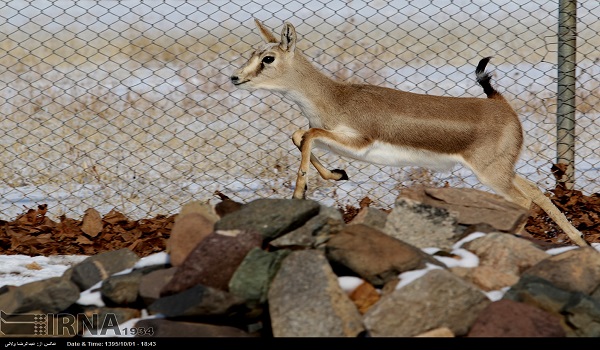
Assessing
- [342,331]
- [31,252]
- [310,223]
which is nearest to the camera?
[342,331]

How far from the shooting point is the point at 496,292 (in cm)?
458

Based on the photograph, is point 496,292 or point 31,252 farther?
point 31,252

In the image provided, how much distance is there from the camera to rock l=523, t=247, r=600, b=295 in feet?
15.0

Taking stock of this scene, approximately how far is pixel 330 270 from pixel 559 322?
1015 mm

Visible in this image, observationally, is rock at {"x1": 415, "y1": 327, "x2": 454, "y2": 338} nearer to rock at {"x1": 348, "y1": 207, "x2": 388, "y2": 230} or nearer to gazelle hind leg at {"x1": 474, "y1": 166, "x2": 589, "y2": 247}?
rock at {"x1": 348, "y1": 207, "x2": 388, "y2": 230}

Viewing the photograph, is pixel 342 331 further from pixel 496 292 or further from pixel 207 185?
pixel 207 185

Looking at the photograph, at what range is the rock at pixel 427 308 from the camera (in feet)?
13.9

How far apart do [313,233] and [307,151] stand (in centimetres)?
162

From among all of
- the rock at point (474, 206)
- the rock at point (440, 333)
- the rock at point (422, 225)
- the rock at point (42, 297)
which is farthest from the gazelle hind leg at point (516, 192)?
the rock at point (42, 297)

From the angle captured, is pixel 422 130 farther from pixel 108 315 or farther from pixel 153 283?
pixel 108 315

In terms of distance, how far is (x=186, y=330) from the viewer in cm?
429

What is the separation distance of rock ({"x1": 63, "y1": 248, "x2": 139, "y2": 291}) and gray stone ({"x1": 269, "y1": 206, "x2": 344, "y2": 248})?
34.1 inches

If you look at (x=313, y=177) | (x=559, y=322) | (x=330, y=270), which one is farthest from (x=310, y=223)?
(x=313, y=177)

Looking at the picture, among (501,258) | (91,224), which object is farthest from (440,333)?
(91,224)
